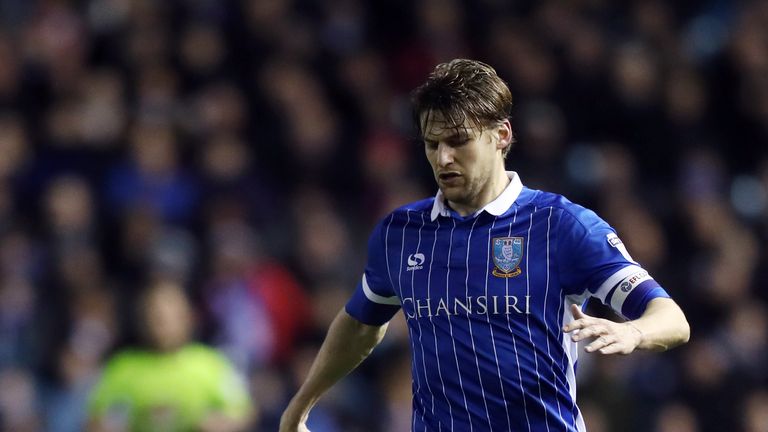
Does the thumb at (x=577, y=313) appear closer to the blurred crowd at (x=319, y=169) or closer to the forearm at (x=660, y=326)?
the forearm at (x=660, y=326)

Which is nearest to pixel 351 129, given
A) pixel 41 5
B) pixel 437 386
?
pixel 41 5

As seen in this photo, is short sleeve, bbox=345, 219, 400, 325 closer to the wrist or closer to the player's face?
the player's face

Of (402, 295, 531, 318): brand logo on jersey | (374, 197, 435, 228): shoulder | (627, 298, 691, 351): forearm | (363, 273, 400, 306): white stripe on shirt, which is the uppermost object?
(374, 197, 435, 228): shoulder

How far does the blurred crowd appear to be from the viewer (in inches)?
338

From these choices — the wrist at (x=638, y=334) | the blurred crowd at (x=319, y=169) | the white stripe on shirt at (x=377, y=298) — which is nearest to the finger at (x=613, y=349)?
the wrist at (x=638, y=334)

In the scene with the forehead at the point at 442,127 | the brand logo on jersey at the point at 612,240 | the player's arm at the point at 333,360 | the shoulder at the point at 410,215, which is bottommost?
the player's arm at the point at 333,360

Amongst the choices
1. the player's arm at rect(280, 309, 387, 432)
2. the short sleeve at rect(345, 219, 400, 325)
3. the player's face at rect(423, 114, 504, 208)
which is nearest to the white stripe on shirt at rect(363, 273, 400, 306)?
the short sleeve at rect(345, 219, 400, 325)

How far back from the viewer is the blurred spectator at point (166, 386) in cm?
677

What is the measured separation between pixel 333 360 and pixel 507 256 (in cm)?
85

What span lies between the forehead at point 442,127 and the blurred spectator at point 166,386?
305 centimetres

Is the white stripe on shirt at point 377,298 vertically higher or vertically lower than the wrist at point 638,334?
lower

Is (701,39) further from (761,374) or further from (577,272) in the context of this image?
(577,272)

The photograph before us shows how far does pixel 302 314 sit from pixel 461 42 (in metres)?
3.16

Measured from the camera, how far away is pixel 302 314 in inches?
361
